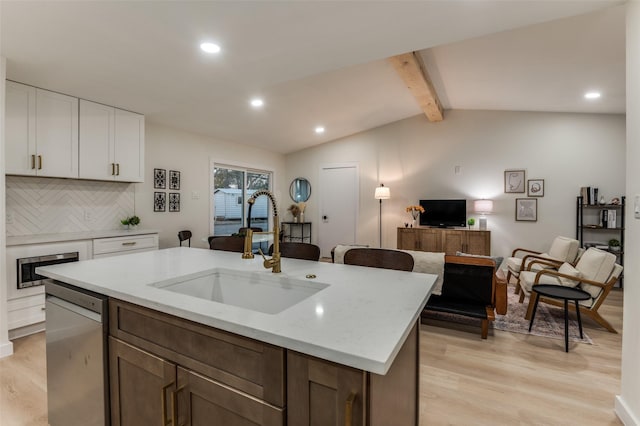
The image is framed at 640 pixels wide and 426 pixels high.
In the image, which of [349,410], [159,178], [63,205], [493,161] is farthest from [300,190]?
[349,410]

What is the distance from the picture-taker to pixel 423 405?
75.5 inches

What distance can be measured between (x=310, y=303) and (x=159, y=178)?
422 cm

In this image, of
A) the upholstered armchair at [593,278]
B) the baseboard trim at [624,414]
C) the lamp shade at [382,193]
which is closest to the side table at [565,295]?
the upholstered armchair at [593,278]

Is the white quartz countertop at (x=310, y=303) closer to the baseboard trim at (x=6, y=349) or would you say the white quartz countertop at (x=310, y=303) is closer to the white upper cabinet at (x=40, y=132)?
the baseboard trim at (x=6, y=349)

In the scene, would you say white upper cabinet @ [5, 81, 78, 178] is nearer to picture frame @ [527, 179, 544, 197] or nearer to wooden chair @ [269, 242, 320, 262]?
wooden chair @ [269, 242, 320, 262]

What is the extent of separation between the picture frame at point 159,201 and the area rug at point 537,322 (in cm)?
388

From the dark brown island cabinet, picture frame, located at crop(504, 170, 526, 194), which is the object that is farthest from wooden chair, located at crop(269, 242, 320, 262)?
picture frame, located at crop(504, 170, 526, 194)

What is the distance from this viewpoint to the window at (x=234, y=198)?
5.55m

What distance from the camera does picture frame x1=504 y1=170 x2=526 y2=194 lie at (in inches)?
211

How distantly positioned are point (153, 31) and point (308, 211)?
17.1 feet

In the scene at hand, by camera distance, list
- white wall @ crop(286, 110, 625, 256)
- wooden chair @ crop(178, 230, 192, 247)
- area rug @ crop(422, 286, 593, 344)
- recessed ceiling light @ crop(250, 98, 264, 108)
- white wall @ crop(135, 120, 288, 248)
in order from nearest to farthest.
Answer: area rug @ crop(422, 286, 593, 344) → recessed ceiling light @ crop(250, 98, 264, 108) → white wall @ crop(135, 120, 288, 248) → wooden chair @ crop(178, 230, 192, 247) → white wall @ crop(286, 110, 625, 256)

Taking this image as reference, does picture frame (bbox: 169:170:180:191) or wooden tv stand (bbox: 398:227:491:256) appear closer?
picture frame (bbox: 169:170:180:191)

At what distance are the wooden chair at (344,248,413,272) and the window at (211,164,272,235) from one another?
13.2 ft

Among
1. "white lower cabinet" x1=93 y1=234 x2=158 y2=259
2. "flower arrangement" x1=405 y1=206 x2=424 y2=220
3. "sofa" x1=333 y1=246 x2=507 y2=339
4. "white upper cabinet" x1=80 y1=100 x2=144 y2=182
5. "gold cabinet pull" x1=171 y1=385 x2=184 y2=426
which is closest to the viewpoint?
"gold cabinet pull" x1=171 y1=385 x2=184 y2=426
